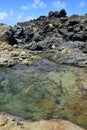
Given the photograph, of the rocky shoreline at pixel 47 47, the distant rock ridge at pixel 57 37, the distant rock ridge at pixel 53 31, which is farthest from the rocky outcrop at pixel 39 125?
the distant rock ridge at pixel 53 31

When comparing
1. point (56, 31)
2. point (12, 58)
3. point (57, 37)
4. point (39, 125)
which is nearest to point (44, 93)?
point (39, 125)

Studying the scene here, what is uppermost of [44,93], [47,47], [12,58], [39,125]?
[47,47]

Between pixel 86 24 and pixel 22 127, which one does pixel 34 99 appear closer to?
pixel 22 127

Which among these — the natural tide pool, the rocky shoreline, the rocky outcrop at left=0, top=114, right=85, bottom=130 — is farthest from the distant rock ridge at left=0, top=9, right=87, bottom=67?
the rocky outcrop at left=0, top=114, right=85, bottom=130

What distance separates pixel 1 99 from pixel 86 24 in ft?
111

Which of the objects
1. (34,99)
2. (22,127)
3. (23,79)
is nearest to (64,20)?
(23,79)

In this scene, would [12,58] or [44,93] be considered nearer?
[44,93]

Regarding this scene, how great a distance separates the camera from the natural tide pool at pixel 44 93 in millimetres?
14859

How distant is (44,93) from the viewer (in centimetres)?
1781

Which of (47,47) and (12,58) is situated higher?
(47,47)

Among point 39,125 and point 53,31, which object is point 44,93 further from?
point 53,31

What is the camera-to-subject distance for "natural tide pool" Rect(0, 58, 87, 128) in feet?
48.8

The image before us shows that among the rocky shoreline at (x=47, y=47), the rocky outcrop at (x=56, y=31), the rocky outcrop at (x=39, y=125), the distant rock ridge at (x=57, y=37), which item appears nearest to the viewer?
the rocky outcrop at (x=39, y=125)

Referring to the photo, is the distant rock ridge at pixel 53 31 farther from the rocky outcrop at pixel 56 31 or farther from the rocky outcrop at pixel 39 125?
the rocky outcrop at pixel 39 125
